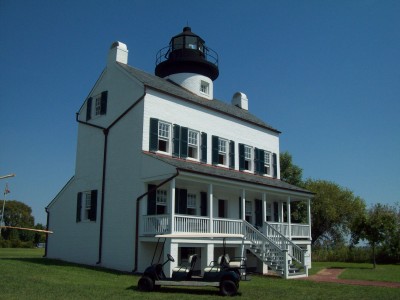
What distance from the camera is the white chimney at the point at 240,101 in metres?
32.6

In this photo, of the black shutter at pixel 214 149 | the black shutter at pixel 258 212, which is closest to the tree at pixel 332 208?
the black shutter at pixel 258 212

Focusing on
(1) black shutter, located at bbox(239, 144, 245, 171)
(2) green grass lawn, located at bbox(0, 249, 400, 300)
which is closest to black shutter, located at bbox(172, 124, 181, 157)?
(1) black shutter, located at bbox(239, 144, 245, 171)

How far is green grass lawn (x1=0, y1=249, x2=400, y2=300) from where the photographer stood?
40.7ft

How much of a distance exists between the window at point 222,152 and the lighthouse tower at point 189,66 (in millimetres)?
4142

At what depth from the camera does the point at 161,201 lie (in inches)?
819

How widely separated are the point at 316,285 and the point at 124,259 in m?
8.75

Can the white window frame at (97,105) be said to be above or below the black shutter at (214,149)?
above

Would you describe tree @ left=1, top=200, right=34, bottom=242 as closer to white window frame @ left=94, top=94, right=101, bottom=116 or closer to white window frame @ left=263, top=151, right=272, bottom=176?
white window frame @ left=94, top=94, right=101, bottom=116

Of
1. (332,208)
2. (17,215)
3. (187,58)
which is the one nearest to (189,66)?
(187,58)

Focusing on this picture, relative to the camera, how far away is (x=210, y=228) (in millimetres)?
19766

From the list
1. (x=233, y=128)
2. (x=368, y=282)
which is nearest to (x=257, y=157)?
(x=233, y=128)

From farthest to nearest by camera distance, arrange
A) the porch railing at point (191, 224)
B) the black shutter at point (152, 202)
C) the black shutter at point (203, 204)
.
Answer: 1. the black shutter at point (203, 204)
2. the black shutter at point (152, 202)
3. the porch railing at point (191, 224)

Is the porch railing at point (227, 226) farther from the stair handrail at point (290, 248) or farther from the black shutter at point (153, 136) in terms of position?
the black shutter at point (153, 136)

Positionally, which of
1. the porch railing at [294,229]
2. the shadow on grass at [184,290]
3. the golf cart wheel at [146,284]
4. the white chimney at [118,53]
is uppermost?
the white chimney at [118,53]
